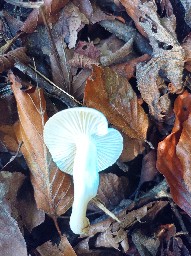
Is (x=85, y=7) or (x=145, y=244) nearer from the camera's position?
(x=145, y=244)

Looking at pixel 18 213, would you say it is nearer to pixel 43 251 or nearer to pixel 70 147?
pixel 43 251

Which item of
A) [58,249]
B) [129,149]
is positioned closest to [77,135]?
[129,149]

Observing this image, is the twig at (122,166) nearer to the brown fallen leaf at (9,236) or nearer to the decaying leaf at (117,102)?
the decaying leaf at (117,102)

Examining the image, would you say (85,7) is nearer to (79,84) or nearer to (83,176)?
(79,84)

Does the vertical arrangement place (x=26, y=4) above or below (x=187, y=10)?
above

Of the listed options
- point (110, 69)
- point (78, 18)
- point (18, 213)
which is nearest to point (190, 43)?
point (110, 69)

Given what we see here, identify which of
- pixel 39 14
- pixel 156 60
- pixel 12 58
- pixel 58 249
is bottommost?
pixel 58 249
